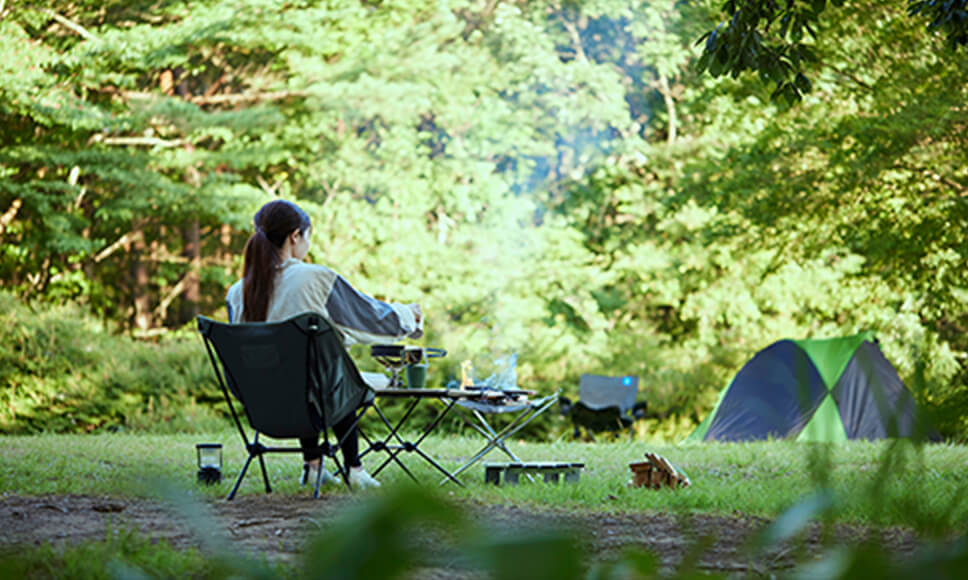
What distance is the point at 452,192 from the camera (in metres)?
13.0

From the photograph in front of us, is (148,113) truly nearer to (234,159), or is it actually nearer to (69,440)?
(234,159)

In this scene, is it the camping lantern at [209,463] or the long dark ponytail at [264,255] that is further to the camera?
the camping lantern at [209,463]

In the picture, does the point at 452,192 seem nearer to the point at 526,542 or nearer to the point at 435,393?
the point at 435,393

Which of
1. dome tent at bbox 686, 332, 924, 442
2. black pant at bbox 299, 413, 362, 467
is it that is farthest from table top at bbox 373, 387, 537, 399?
dome tent at bbox 686, 332, 924, 442

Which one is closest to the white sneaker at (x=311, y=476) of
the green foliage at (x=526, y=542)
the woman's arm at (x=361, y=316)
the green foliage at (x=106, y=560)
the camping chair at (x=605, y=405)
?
the woman's arm at (x=361, y=316)

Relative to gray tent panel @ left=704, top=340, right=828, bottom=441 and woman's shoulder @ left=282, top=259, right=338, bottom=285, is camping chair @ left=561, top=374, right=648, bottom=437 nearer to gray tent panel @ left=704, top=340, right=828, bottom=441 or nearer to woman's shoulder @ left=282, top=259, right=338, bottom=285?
gray tent panel @ left=704, top=340, right=828, bottom=441

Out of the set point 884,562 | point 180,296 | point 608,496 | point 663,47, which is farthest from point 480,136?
point 884,562

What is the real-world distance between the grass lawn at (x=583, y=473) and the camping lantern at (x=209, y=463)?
1.7 inches

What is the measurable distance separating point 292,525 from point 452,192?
1079 centimetres

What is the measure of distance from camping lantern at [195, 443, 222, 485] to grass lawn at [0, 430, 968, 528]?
4 centimetres

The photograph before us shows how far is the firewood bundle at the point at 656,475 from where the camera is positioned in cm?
348

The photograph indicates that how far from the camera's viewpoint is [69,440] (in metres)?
5.64

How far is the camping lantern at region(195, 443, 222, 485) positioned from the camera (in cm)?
347

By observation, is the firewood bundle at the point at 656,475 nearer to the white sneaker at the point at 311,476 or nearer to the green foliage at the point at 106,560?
the white sneaker at the point at 311,476
